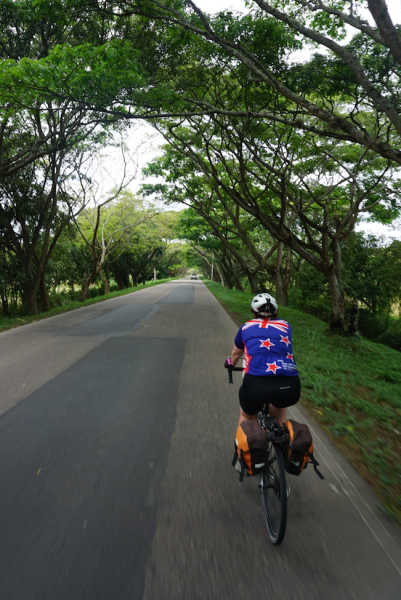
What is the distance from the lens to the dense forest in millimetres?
5480

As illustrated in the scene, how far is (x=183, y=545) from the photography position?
2.09 m

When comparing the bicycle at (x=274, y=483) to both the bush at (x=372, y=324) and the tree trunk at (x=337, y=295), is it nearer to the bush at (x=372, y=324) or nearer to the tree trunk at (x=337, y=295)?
the tree trunk at (x=337, y=295)

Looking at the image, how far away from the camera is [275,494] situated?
2.17 metres

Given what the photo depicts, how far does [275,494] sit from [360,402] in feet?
10.00

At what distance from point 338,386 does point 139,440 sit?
3.51 meters

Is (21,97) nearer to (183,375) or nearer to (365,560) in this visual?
(183,375)

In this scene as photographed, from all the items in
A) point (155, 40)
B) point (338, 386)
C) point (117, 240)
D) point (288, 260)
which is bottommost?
point (338, 386)

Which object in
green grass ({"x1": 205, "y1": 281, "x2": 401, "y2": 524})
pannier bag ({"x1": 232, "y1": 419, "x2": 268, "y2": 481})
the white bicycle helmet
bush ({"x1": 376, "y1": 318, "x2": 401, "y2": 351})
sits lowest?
bush ({"x1": 376, "y1": 318, "x2": 401, "y2": 351})

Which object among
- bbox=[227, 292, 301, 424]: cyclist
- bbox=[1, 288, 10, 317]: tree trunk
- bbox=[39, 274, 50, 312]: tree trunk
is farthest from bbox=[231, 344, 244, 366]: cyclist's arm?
bbox=[1, 288, 10, 317]: tree trunk

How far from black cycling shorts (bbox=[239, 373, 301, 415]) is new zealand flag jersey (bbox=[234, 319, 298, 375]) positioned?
5 cm

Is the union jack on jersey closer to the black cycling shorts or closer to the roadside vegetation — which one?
the black cycling shorts

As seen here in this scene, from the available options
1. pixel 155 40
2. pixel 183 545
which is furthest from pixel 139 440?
pixel 155 40

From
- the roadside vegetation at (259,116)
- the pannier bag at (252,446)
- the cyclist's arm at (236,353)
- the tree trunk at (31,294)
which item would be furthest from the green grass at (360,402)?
the tree trunk at (31,294)

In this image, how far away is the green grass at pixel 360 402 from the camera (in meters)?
3.08
